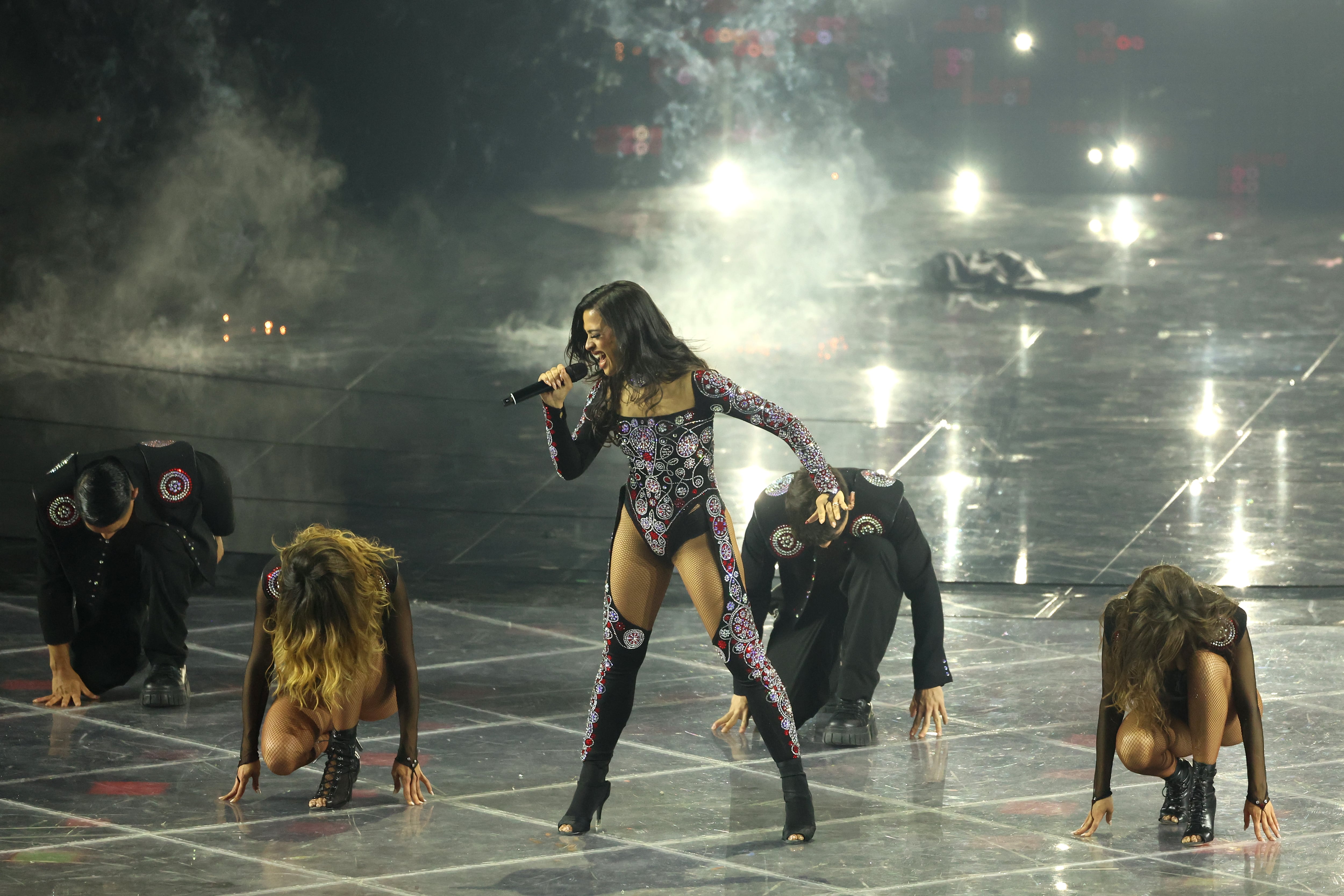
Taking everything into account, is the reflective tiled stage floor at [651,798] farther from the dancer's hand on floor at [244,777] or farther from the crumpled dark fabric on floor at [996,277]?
the crumpled dark fabric on floor at [996,277]

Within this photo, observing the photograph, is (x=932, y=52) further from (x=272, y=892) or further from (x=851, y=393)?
(x=272, y=892)

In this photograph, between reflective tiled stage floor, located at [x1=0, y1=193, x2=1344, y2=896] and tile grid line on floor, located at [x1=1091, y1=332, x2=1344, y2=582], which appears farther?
tile grid line on floor, located at [x1=1091, y1=332, x2=1344, y2=582]

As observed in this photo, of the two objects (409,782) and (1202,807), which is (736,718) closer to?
(409,782)

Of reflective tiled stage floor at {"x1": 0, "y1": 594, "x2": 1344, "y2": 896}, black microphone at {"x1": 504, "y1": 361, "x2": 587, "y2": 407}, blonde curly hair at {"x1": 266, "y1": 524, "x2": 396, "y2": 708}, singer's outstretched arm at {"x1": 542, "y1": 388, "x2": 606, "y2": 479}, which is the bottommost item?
reflective tiled stage floor at {"x1": 0, "y1": 594, "x2": 1344, "y2": 896}

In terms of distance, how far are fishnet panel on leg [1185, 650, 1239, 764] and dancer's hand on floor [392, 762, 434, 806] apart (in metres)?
1.92

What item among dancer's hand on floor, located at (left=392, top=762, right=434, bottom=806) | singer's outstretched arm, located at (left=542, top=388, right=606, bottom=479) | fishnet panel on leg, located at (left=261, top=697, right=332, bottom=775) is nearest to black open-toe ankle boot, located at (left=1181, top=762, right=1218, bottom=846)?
singer's outstretched arm, located at (left=542, top=388, right=606, bottom=479)

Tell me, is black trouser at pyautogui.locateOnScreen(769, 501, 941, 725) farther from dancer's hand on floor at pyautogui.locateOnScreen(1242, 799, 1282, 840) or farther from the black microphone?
the black microphone

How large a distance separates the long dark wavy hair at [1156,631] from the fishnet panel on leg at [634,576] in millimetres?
1103

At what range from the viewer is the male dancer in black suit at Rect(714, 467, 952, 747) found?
5.00 metres

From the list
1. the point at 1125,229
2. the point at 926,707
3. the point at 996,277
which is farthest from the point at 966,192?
the point at 926,707

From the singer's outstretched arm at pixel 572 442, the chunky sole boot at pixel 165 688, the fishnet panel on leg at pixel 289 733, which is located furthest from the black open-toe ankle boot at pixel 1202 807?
the chunky sole boot at pixel 165 688

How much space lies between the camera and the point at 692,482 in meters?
4.09

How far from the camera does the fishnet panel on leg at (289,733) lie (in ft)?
14.4

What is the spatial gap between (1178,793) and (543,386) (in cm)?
185
